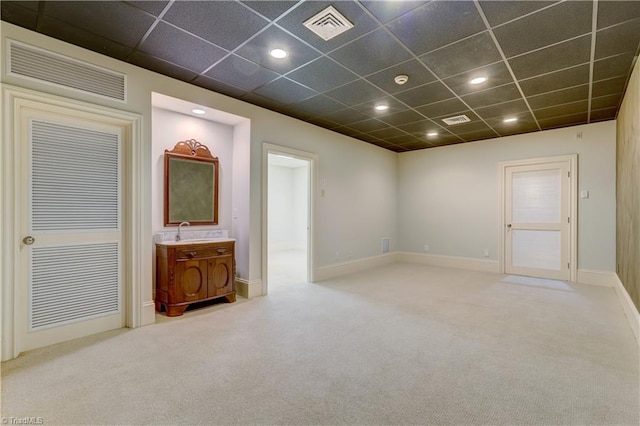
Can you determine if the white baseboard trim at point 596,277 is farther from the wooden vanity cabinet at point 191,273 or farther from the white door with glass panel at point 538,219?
the wooden vanity cabinet at point 191,273

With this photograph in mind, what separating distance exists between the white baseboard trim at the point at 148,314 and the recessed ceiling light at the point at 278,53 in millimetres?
2871

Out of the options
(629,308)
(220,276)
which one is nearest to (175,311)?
(220,276)

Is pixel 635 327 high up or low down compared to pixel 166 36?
down

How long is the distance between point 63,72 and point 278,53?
1.92m

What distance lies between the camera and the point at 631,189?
336cm

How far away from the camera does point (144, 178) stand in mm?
3197

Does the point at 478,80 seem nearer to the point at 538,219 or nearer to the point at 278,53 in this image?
the point at 278,53

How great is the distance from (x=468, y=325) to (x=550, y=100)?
3.18 m

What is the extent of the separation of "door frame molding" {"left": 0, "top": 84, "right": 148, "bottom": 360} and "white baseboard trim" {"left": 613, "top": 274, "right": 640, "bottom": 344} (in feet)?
16.0

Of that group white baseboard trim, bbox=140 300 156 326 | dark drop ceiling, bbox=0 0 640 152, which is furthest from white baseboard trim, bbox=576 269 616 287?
white baseboard trim, bbox=140 300 156 326

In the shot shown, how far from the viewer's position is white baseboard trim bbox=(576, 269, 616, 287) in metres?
4.86

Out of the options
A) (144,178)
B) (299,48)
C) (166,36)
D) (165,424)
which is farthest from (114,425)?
(299,48)

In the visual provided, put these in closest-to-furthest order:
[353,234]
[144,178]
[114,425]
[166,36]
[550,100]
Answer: [114,425], [166,36], [144,178], [550,100], [353,234]

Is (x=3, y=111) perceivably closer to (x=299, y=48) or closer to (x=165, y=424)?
(x=299, y=48)
